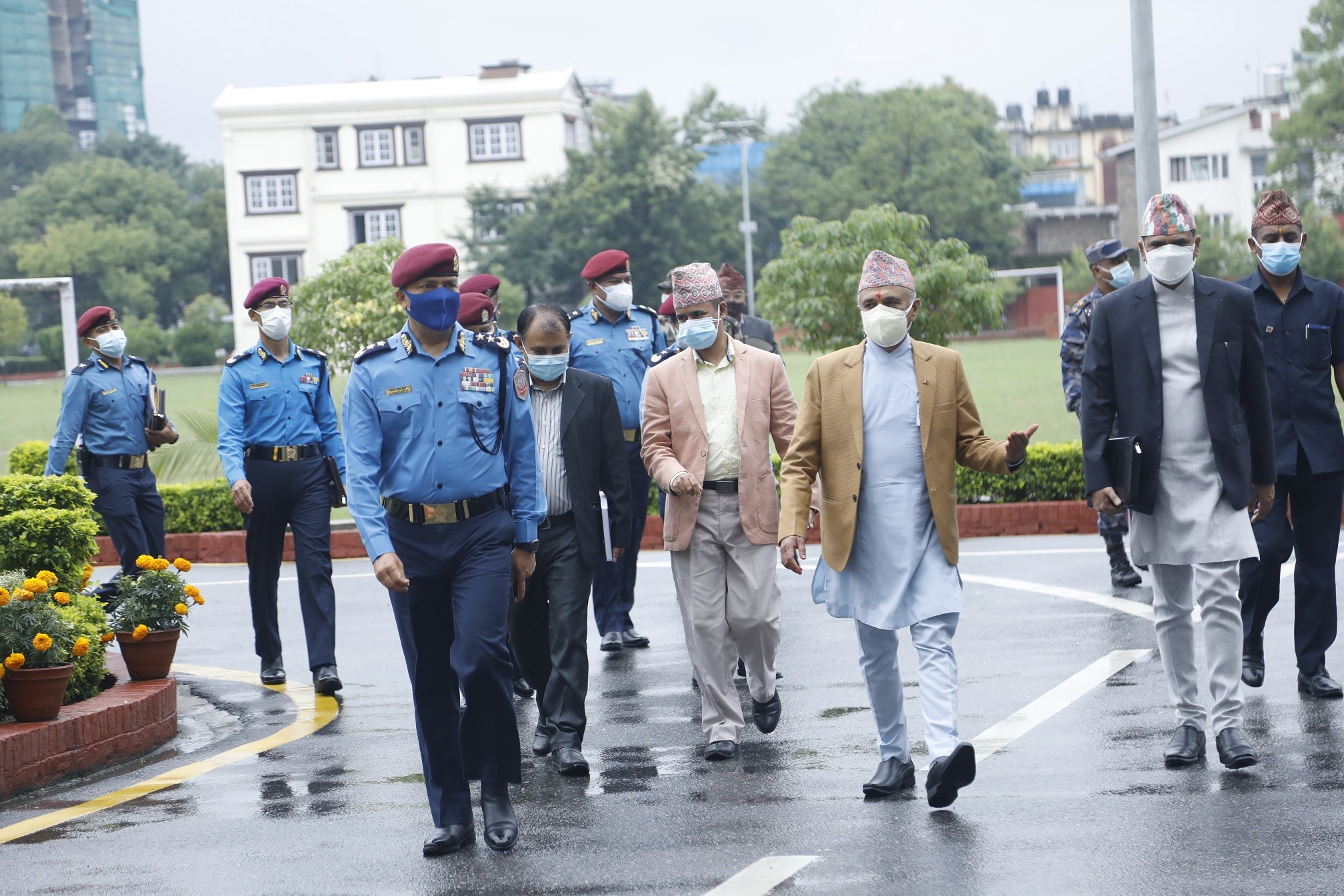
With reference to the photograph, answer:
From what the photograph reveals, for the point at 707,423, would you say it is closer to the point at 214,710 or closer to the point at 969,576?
the point at 214,710

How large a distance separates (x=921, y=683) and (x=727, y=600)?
1467 mm

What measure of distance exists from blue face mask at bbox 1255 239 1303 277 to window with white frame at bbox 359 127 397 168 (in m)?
63.8

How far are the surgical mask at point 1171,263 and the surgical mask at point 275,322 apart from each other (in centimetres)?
464

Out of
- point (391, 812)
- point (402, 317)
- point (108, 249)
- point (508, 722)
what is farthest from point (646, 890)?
point (108, 249)

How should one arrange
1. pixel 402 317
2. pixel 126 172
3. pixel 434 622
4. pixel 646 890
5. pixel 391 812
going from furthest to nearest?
pixel 126 172 < pixel 402 317 < pixel 391 812 < pixel 434 622 < pixel 646 890

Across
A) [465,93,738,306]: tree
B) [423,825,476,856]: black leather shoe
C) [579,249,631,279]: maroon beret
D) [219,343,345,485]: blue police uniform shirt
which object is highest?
[465,93,738,306]: tree

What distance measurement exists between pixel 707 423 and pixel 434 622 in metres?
1.98

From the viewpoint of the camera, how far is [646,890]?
4.91 m

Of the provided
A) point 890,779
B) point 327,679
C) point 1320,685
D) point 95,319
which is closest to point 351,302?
point 95,319

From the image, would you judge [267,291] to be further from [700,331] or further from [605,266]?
[700,331]

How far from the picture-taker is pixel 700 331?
23.5 feet

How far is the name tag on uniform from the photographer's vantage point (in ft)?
18.4

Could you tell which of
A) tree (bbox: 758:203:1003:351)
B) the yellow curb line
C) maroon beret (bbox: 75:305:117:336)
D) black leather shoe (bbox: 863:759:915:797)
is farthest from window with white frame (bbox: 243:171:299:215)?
black leather shoe (bbox: 863:759:915:797)

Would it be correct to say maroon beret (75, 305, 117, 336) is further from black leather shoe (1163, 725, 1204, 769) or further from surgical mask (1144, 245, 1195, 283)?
black leather shoe (1163, 725, 1204, 769)
